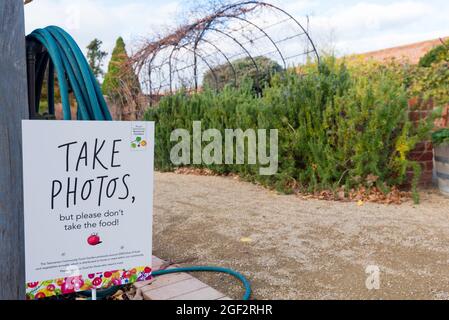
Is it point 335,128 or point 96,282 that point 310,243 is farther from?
point 335,128

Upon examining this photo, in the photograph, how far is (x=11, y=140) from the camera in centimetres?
132

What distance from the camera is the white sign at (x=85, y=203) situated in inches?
51.4

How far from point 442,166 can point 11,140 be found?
409 centimetres

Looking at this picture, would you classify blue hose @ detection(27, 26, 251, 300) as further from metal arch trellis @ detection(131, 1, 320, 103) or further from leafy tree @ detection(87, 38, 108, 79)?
leafy tree @ detection(87, 38, 108, 79)

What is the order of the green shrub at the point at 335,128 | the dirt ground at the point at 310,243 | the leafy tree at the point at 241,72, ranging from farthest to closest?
1. the leafy tree at the point at 241,72
2. the green shrub at the point at 335,128
3. the dirt ground at the point at 310,243

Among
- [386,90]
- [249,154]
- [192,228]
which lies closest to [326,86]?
[386,90]

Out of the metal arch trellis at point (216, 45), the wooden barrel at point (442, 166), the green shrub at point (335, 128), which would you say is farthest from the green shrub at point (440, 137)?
the metal arch trellis at point (216, 45)

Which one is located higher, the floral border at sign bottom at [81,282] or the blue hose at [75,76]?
the blue hose at [75,76]

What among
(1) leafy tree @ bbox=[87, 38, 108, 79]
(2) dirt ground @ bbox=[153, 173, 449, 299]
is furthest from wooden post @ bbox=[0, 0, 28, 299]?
(1) leafy tree @ bbox=[87, 38, 108, 79]

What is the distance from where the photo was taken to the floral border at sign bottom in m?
1.33

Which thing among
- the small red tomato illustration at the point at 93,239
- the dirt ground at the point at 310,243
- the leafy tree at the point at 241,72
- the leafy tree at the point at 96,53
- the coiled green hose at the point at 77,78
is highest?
the leafy tree at the point at 96,53

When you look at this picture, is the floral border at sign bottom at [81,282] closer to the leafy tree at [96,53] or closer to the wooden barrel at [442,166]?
the wooden barrel at [442,166]

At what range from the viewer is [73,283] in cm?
138

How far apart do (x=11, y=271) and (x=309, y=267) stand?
58.7 inches
